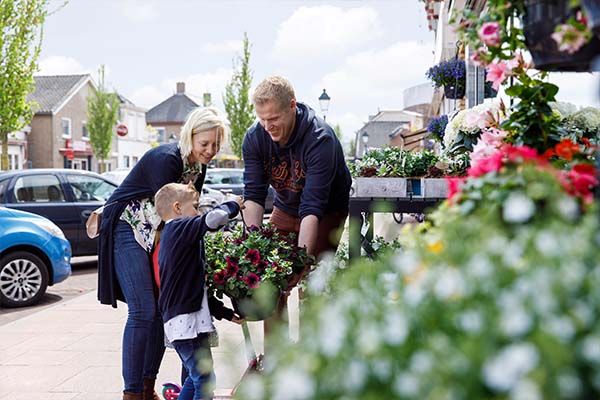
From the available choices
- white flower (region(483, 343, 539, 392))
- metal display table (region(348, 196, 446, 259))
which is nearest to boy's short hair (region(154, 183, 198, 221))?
metal display table (region(348, 196, 446, 259))

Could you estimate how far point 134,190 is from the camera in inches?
173

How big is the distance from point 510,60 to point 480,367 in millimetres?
1652

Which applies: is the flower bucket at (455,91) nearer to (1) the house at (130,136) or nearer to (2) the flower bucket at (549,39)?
(2) the flower bucket at (549,39)

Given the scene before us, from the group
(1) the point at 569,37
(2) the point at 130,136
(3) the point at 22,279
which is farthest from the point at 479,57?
(2) the point at 130,136

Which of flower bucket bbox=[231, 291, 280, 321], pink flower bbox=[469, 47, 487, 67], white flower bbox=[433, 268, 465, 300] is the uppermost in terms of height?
pink flower bbox=[469, 47, 487, 67]

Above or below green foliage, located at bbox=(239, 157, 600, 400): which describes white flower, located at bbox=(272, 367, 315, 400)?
below

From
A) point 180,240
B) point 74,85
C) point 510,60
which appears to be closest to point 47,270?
point 180,240

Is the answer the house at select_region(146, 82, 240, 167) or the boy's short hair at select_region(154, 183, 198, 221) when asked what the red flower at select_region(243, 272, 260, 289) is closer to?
the boy's short hair at select_region(154, 183, 198, 221)

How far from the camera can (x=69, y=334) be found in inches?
281

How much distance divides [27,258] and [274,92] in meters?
5.81

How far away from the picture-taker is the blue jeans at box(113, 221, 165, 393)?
432 centimetres

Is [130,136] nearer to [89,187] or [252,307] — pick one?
[89,187]

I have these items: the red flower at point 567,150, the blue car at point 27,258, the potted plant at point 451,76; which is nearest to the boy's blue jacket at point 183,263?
the red flower at point 567,150

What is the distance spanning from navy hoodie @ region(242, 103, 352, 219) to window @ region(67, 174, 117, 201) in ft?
24.2
